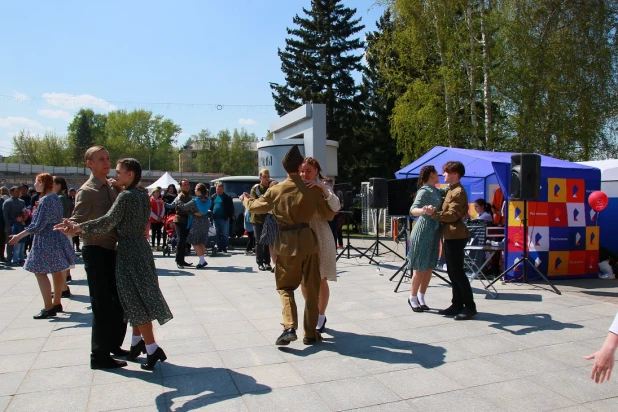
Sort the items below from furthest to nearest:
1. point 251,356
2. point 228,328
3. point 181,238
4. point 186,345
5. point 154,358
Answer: point 181,238 → point 228,328 → point 186,345 → point 251,356 → point 154,358

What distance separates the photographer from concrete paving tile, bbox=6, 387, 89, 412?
11.1ft

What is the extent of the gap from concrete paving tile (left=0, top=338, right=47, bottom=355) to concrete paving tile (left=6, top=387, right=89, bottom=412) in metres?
1.24

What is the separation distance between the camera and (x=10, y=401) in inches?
139

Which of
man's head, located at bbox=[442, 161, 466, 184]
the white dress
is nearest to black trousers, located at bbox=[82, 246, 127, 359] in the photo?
the white dress

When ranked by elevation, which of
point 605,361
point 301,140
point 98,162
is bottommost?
point 605,361

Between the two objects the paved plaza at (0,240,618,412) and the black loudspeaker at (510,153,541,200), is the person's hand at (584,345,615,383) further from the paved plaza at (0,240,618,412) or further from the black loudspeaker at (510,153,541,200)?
the black loudspeaker at (510,153,541,200)

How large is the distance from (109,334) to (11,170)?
7018cm

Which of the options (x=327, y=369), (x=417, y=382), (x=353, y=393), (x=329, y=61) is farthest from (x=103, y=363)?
(x=329, y=61)

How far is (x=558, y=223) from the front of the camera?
885cm

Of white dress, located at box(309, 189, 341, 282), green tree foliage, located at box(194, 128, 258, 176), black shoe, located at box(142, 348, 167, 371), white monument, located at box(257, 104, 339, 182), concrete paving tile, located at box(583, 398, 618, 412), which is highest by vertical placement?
green tree foliage, located at box(194, 128, 258, 176)

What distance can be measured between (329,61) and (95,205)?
32306 millimetres

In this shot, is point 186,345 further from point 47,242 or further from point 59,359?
point 47,242

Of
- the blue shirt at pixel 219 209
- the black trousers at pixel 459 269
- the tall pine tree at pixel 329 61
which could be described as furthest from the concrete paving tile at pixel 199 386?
the tall pine tree at pixel 329 61

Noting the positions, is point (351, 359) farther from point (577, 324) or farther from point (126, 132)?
point (126, 132)
